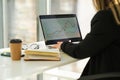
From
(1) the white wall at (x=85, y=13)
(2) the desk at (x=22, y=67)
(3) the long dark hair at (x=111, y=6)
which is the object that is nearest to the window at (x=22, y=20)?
(1) the white wall at (x=85, y=13)

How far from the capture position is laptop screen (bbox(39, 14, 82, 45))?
2367 millimetres

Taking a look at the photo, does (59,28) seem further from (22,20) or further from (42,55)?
(22,20)

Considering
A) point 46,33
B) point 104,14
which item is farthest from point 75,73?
point 104,14

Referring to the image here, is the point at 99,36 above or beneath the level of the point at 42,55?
above

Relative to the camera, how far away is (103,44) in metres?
1.72

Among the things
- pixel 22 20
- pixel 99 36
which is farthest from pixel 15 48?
pixel 22 20

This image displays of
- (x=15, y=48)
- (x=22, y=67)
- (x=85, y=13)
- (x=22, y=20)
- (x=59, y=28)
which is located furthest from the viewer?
(x=22, y=20)

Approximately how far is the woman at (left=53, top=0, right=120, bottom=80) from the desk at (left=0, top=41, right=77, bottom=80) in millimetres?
220

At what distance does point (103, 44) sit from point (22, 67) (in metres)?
0.55

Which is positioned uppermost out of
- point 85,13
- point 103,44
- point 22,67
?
point 85,13

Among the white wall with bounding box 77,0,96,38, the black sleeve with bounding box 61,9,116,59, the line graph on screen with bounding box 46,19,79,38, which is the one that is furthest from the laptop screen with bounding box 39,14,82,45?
the white wall with bounding box 77,0,96,38

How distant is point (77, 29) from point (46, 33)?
0.34 metres

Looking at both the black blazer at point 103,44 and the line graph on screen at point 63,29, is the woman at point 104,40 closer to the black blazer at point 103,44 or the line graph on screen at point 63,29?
the black blazer at point 103,44

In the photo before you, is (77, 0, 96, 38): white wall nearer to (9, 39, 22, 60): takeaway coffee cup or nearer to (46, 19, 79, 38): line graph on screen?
(46, 19, 79, 38): line graph on screen
